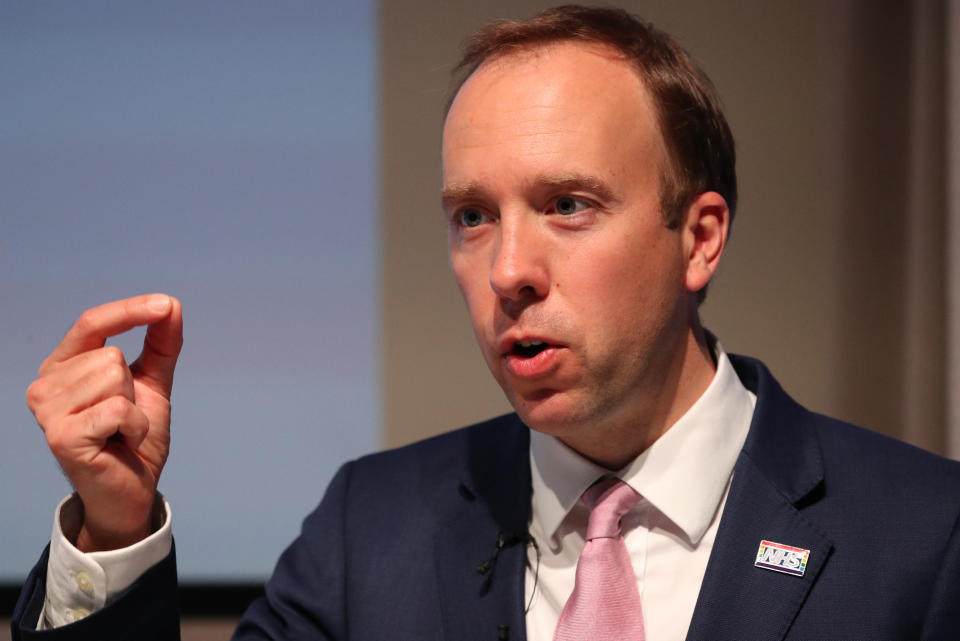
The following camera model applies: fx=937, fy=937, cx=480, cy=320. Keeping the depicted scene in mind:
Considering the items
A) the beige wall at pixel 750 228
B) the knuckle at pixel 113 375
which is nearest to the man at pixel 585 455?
the knuckle at pixel 113 375

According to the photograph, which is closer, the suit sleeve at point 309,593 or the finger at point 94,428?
the finger at point 94,428

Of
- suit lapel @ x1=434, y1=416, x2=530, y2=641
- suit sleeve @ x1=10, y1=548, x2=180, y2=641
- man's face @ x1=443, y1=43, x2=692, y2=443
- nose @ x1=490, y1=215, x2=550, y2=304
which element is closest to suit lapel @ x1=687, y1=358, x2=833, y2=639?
man's face @ x1=443, y1=43, x2=692, y2=443

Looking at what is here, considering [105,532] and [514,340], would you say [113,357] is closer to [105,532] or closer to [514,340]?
[105,532]

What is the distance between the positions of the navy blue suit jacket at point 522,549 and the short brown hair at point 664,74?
449 millimetres

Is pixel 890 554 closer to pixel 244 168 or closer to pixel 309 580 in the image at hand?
pixel 309 580

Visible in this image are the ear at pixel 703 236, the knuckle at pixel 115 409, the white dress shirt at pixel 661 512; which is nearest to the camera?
the knuckle at pixel 115 409

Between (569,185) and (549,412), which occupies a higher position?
(569,185)

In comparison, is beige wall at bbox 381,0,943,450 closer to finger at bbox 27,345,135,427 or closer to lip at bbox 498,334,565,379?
lip at bbox 498,334,565,379

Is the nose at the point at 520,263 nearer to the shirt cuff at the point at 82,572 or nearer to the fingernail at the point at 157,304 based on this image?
the fingernail at the point at 157,304

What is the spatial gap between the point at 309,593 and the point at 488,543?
14.9 inches

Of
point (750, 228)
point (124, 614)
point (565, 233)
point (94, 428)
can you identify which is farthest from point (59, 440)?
point (750, 228)

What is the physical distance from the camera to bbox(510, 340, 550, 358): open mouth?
5.51ft

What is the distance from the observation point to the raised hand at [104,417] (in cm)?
151

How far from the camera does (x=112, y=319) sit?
154cm
